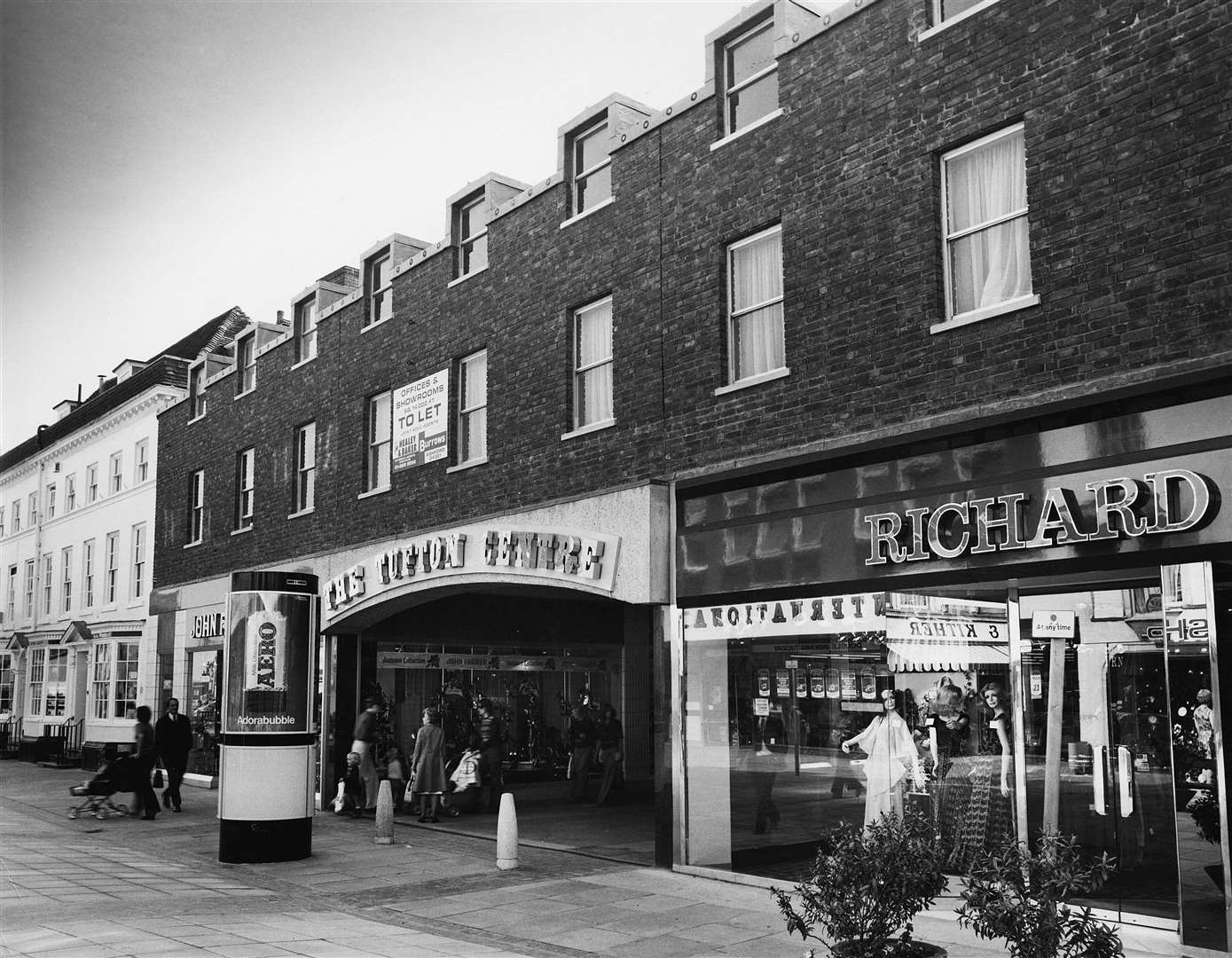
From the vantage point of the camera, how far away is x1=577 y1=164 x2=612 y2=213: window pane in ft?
50.8

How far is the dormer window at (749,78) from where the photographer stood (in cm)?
1312

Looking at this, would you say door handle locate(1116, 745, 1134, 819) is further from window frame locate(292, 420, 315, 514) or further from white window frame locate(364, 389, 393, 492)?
window frame locate(292, 420, 315, 514)

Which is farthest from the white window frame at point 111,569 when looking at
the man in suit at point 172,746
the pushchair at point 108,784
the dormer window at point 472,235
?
the dormer window at point 472,235

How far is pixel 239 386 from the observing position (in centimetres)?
2505

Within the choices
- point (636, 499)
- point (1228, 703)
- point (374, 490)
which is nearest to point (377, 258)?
point (374, 490)

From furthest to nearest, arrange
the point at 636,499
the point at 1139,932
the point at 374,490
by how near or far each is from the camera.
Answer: the point at 374,490
the point at 636,499
the point at 1139,932

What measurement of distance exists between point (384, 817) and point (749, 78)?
1055 cm

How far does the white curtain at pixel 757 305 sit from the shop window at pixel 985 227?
7.15 feet

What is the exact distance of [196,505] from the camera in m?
26.8

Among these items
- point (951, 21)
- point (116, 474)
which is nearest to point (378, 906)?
point (951, 21)

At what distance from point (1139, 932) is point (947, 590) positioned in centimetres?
323

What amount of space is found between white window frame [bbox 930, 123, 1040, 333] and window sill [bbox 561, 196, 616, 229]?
5125mm

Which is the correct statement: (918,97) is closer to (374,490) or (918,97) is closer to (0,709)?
(374,490)

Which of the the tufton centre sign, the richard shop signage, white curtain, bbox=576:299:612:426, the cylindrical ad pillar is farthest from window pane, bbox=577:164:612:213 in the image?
the richard shop signage
